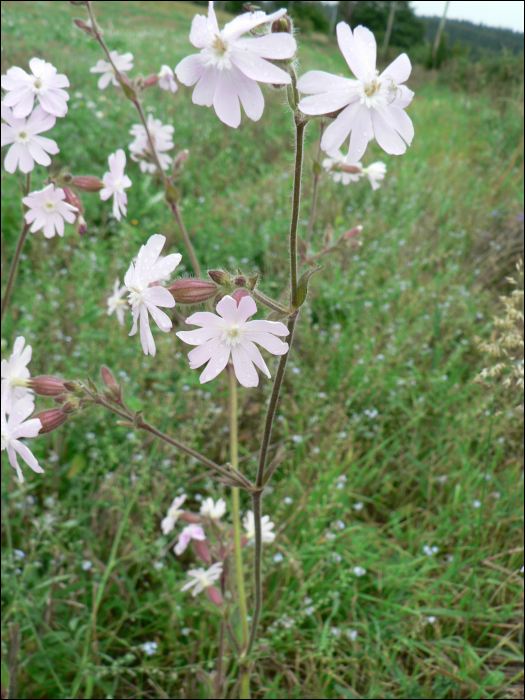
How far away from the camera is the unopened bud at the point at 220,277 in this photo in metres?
0.80

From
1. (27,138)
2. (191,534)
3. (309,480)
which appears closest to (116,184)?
(27,138)

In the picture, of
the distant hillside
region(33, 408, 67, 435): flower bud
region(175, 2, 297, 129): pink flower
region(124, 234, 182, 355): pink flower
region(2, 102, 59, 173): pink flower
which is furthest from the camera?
the distant hillside

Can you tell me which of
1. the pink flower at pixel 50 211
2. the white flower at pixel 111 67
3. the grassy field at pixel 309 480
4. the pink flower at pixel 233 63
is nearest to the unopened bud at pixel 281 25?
the pink flower at pixel 233 63

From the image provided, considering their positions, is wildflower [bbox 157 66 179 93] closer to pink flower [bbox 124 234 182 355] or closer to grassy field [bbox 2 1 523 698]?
grassy field [bbox 2 1 523 698]

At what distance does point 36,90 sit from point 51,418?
0.65 meters

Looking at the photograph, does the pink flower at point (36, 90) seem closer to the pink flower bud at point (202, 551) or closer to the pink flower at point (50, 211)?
the pink flower at point (50, 211)

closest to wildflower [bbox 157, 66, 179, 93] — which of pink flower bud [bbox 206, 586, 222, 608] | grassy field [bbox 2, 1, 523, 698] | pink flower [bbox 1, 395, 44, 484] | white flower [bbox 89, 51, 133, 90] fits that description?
white flower [bbox 89, 51, 133, 90]

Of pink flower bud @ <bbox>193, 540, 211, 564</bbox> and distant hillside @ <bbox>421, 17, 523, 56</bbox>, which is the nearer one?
pink flower bud @ <bbox>193, 540, 211, 564</bbox>

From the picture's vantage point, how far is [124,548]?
159 centimetres

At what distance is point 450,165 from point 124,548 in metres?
4.62

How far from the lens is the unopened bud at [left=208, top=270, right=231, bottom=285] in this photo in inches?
31.6

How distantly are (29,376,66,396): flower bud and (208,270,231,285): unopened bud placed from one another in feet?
1.30

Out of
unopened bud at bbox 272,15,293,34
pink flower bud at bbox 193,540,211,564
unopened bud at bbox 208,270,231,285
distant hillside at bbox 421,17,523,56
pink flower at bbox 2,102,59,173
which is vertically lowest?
pink flower bud at bbox 193,540,211,564

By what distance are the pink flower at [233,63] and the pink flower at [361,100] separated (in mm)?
56
